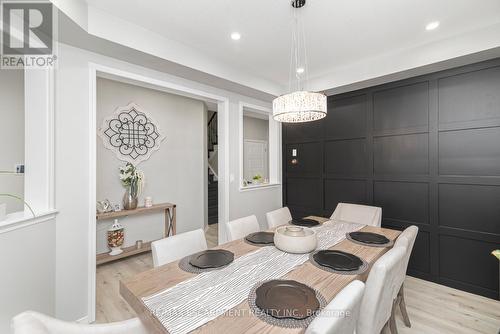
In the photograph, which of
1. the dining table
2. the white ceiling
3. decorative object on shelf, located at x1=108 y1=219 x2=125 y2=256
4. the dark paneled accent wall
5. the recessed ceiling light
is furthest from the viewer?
decorative object on shelf, located at x1=108 y1=219 x2=125 y2=256

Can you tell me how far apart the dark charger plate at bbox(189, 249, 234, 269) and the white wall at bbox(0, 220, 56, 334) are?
1150 millimetres

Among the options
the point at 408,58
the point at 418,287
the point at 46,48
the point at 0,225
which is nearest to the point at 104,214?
the point at 0,225

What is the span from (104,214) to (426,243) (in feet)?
13.1

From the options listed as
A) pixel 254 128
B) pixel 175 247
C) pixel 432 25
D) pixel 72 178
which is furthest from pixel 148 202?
pixel 432 25

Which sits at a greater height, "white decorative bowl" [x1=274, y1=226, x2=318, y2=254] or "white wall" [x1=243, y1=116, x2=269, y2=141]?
"white wall" [x1=243, y1=116, x2=269, y2=141]

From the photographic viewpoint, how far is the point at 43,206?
1687 millimetres

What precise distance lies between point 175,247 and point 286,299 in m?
0.96

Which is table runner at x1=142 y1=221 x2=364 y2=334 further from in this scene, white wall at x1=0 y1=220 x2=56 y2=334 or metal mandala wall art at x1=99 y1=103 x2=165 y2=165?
metal mandala wall art at x1=99 y1=103 x2=165 y2=165

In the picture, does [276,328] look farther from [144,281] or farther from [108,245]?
[108,245]

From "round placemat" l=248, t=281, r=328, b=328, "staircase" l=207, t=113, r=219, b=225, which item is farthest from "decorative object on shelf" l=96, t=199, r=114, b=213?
"round placemat" l=248, t=281, r=328, b=328

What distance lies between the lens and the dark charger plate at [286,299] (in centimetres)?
94

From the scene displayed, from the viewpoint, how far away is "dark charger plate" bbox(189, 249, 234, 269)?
1.39 meters

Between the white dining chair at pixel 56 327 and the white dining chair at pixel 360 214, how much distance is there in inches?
92.0

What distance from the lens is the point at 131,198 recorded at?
311cm
